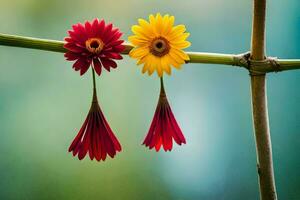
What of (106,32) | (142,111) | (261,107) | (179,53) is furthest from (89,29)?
(142,111)

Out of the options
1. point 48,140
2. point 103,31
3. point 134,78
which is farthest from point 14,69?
point 103,31

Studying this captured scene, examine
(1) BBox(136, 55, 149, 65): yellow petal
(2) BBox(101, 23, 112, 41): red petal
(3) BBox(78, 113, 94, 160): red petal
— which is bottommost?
(3) BBox(78, 113, 94, 160): red petal

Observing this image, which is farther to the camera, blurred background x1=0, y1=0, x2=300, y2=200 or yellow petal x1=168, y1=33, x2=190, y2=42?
blurred background x1=0, y1=0, x2=300, y2=200

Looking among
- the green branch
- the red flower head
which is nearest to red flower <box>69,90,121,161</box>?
the red flower head

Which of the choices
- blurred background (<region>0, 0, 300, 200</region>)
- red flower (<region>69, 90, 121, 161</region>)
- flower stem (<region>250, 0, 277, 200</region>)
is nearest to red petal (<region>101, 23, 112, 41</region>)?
red flower (<region>69, 90, 121, 161</region>)

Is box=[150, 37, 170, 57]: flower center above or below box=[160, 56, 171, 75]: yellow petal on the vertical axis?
above

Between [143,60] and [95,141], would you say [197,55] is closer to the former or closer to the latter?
[143,60]

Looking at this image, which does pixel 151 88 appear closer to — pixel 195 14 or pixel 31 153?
pixel 195 14

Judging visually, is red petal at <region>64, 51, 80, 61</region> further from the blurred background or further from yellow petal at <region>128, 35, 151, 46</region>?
the blurred background
